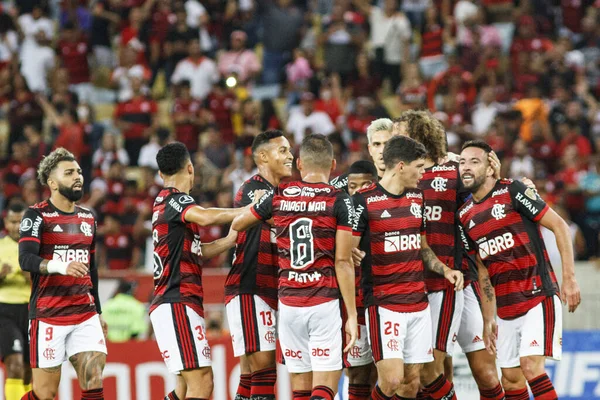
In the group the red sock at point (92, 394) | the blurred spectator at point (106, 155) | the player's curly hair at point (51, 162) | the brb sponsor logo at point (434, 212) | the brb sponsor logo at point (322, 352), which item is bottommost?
the red sock at point (92, 394)

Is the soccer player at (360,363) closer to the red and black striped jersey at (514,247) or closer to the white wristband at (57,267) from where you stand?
the red and black striped jersey at (514,247)

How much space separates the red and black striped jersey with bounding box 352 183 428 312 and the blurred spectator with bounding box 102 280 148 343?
6.01m

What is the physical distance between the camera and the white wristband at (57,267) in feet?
32.6

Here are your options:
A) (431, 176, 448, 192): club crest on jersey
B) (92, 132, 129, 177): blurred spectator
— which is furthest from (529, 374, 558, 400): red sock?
(92, 132, 129, 177): blurred spectator

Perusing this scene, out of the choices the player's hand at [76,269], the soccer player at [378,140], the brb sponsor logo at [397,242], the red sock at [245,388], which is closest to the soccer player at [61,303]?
the player's hand at [76,269]

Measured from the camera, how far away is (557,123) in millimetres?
→ 19375

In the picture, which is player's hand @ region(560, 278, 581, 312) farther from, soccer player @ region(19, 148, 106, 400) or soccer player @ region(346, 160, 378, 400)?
soccer player @ region(19, 148, 106, 400)

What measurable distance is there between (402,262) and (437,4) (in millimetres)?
13908

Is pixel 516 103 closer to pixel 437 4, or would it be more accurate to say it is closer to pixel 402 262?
pixel 437 4

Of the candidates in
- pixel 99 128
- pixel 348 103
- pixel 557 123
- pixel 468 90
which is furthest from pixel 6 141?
pixel 557 123

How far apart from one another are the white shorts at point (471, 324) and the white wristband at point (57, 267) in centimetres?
405

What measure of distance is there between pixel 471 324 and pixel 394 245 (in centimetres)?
155

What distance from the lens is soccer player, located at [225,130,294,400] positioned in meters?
10.3

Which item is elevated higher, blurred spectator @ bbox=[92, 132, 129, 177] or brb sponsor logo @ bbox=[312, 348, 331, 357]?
blurred spectator @ bbox=[92, 132, 129, 177]
